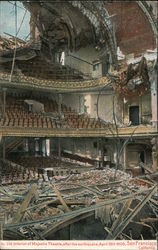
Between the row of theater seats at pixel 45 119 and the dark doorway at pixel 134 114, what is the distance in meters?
0.54

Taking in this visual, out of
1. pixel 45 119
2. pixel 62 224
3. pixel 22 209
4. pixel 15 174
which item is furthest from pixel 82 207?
pixel 45 119

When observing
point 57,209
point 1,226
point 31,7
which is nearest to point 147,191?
point 57,209

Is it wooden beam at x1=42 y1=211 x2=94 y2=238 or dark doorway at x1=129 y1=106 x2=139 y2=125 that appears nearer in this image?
wooden beam at x1=42 y1=211 x2=94 y2=238

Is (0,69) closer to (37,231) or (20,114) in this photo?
(20,114)

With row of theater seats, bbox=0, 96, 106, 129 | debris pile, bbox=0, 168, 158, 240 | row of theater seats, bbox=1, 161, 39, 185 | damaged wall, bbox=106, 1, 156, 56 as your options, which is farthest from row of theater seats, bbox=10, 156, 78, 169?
damaged wall, bbox=106, 1, 156, 56

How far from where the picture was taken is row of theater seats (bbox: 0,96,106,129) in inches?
193

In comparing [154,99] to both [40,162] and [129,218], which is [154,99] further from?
[40,162]

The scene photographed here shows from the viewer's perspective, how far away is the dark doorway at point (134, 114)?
4.62 m

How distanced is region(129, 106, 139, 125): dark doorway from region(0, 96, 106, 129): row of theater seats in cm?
54

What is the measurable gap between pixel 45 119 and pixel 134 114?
2057mm

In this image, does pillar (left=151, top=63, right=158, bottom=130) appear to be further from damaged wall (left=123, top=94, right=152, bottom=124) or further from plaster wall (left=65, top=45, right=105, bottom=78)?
plaster wall (left=65, top=45, right=105, bottom=78)

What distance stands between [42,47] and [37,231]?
3338 mm

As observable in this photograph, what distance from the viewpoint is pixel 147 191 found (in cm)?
361

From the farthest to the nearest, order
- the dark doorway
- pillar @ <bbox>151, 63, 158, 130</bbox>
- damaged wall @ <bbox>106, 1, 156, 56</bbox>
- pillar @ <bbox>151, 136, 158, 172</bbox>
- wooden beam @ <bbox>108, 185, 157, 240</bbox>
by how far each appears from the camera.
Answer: the dark doorway → pillar @ <bbox>151, 136, 158, 172</bbox> → damaged wall @ <bbox>106, 1, 156, 56</bbox> → pillar @ <bbox>151, 63, 158, 130</bbox> → wooden beam @ <bbox>108, 185, 157, 240</bbox>
